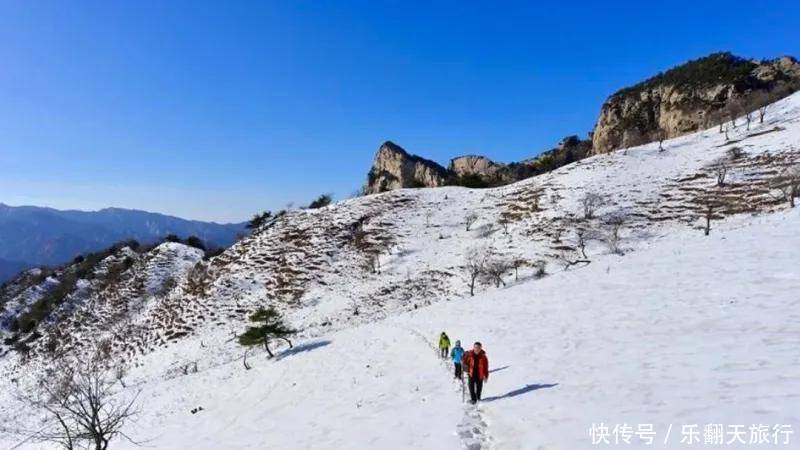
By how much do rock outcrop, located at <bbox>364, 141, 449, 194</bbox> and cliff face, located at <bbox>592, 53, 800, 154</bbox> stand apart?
155ft

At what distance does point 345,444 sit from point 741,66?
145m

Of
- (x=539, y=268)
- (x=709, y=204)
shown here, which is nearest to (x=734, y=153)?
(x=709, y=204)

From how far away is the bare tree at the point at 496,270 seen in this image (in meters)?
47.1

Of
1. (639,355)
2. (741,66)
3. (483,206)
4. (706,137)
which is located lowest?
(639,355)

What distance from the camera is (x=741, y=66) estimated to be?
118438 millimetres

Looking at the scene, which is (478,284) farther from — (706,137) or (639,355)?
(706,137)

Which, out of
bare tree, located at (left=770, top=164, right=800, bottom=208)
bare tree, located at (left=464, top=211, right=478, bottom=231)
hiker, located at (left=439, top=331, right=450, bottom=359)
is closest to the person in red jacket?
hiker, located at (left=439, top=331, right=450, bottom=359)

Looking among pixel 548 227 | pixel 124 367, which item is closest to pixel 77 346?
pixel 124 367

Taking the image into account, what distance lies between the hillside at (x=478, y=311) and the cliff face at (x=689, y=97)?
77.9 ft

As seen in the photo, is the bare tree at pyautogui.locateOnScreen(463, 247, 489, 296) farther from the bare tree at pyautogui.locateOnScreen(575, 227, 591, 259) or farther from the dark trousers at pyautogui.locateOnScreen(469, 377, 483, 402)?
the dark trousers at pyautogui.locateOnScreen(469, 377, 483, 402)

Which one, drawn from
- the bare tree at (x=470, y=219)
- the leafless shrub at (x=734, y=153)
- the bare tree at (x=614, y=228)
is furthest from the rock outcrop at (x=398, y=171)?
the bare tree at (x=614, y=228)

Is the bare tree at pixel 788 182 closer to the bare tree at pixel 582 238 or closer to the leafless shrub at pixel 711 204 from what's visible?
the leafless shrub at pixel 711 204

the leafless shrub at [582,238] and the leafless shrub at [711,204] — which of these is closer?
the leafless shrub at [582,238]

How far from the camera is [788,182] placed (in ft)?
155
